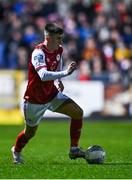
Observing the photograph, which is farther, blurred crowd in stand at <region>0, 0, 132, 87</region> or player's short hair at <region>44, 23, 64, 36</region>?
blurred crowd in stand at <region>0, 0, 132, 87</region>

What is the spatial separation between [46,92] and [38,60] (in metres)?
0.59

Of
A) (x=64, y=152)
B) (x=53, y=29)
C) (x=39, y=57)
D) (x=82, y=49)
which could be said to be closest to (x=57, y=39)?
(x=53, y=29)

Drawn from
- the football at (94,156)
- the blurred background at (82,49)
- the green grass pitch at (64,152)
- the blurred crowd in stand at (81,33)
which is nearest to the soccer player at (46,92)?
the football at (94,156)

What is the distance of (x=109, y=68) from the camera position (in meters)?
25.0

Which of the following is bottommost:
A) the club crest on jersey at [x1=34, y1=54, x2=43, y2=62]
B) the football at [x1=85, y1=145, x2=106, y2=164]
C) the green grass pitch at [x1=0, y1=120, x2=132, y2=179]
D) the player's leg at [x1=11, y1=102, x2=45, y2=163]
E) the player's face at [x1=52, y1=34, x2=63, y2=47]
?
the green grass pitch at [x1=0, y1=120, x2=132, y2=179]

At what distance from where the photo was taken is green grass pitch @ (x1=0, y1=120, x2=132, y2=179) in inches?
447

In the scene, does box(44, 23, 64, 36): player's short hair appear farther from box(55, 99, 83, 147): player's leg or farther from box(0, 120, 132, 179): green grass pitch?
box(0, 120, 132, 179): green grass pitch

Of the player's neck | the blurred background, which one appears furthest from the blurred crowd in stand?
the player's neck

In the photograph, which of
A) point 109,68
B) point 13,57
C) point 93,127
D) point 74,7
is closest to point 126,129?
point 93,127

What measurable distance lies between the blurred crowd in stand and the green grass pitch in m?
1.96

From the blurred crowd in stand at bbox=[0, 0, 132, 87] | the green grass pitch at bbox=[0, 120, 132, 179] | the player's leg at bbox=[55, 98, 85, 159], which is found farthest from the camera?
the blurred crowd in stand at bbox=[0, 0, 132, 87]

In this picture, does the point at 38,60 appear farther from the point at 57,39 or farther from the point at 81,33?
the point at 81,33

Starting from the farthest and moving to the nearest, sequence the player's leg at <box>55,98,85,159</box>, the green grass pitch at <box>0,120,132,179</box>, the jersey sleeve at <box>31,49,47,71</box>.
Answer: the player's leg at <box>55,98,85,159</box> < the jersey sleeve at <box>31,49,47,71</box> < the green grass pitch at <box>0,120,132,179</box>

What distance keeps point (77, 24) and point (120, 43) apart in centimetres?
199
